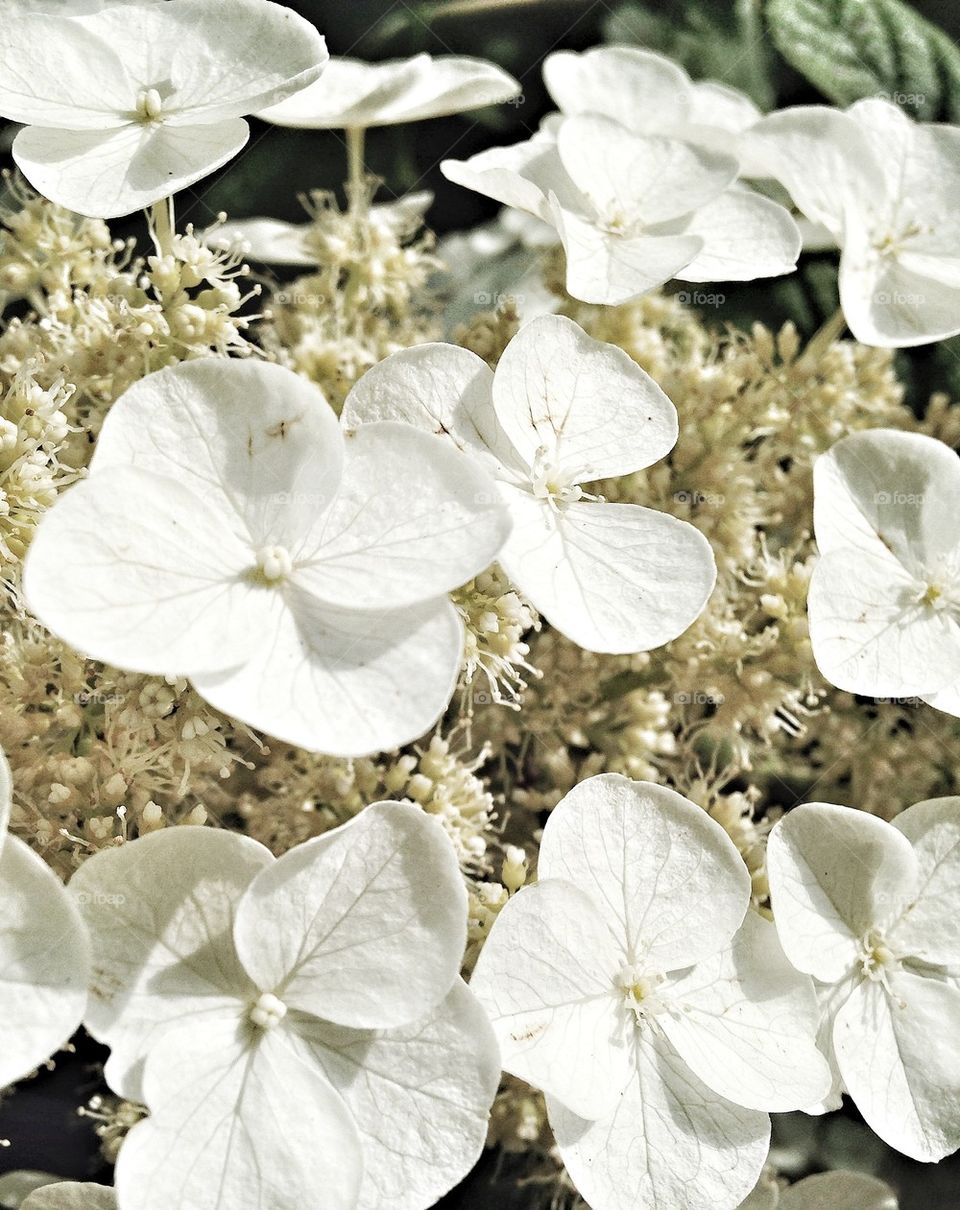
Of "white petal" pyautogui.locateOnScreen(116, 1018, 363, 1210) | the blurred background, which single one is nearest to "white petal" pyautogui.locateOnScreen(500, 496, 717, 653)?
"white petal" pyautogui.locateOnScreen(116, 1018, 363, 1210)

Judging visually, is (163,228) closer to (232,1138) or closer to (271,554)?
(271,554)

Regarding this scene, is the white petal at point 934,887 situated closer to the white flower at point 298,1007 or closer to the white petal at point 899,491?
the white petal at point 899,491

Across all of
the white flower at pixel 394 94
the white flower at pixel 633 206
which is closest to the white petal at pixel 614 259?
the white flower at pixel 633 206

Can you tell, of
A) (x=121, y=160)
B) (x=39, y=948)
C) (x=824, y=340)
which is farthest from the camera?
(x=824, y=340)

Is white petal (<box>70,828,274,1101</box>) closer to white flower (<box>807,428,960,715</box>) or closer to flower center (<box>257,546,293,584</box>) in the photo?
flower center (<box>257,546,293,584</box>)

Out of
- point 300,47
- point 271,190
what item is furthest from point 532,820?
point 271,190

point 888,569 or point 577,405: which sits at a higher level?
point 577,405

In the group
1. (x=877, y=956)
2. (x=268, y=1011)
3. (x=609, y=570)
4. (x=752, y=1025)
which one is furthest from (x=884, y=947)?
(x=268, y=1011)

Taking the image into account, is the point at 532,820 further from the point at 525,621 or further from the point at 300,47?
the point at 300,47
